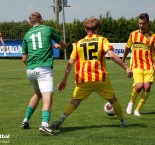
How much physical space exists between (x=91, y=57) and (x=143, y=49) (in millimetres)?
2272

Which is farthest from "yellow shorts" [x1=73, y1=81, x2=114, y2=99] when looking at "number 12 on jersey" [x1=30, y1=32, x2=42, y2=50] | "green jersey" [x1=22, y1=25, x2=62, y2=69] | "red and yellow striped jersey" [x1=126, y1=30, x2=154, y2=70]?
"red and yellow striped jersey" [x1=126, y1=30, x2=154, y2=70]

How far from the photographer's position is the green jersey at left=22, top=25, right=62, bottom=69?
24.4 feet

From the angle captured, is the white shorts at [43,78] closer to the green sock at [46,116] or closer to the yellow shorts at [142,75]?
the green sock at [46,116]

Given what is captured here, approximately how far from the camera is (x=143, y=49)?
952cm

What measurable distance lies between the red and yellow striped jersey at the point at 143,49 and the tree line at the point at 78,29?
27.1 meters

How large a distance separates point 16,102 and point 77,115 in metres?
2.42

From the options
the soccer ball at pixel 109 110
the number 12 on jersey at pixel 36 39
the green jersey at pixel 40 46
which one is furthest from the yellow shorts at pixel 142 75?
the number 12 on jersey at pixel 36 39

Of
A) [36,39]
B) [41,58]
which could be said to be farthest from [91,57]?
[36,39]

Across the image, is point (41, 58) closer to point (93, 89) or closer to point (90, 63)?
point (90, 63)

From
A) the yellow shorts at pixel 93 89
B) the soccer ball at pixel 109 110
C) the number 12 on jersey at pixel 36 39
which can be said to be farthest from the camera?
the soccer ball at pixel 109 110

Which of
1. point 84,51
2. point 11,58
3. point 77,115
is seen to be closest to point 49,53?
point 84,51

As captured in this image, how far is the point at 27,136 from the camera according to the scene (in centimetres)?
706

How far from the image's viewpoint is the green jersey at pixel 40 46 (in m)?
7.43

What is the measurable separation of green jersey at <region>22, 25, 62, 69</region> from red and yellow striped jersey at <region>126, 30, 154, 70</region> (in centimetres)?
246
